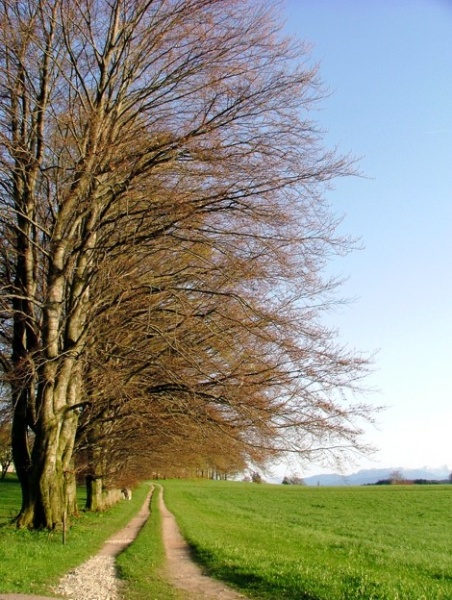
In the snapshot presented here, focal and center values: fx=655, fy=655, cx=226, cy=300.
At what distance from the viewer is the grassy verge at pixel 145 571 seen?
9023mm

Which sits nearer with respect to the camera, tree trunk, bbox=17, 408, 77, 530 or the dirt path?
the dirt path

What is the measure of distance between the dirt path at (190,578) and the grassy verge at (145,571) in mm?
162

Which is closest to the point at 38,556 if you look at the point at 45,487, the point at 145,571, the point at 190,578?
the point at 145,571

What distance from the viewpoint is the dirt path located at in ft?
29.3

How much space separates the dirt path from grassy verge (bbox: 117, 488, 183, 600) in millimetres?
162

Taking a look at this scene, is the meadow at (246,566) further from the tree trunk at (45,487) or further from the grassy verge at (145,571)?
the tree trunk at (45,487)

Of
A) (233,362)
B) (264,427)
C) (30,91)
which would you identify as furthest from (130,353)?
(30,91)

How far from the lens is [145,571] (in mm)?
11094

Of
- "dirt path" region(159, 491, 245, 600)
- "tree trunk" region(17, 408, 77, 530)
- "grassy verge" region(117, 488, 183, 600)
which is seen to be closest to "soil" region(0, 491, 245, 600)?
"dirt path" region(159, 491, 245, 600)

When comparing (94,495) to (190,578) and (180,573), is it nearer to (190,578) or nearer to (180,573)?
(180,573)

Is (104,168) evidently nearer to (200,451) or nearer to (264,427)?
(264,427)

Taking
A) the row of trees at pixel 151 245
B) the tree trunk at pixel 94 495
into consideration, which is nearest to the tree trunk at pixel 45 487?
the row of trees at pixel 151 245

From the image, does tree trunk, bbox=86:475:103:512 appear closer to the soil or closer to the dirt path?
the soil

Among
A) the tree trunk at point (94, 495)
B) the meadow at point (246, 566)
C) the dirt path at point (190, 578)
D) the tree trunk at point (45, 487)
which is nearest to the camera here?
the meadow at point (246, 566)
